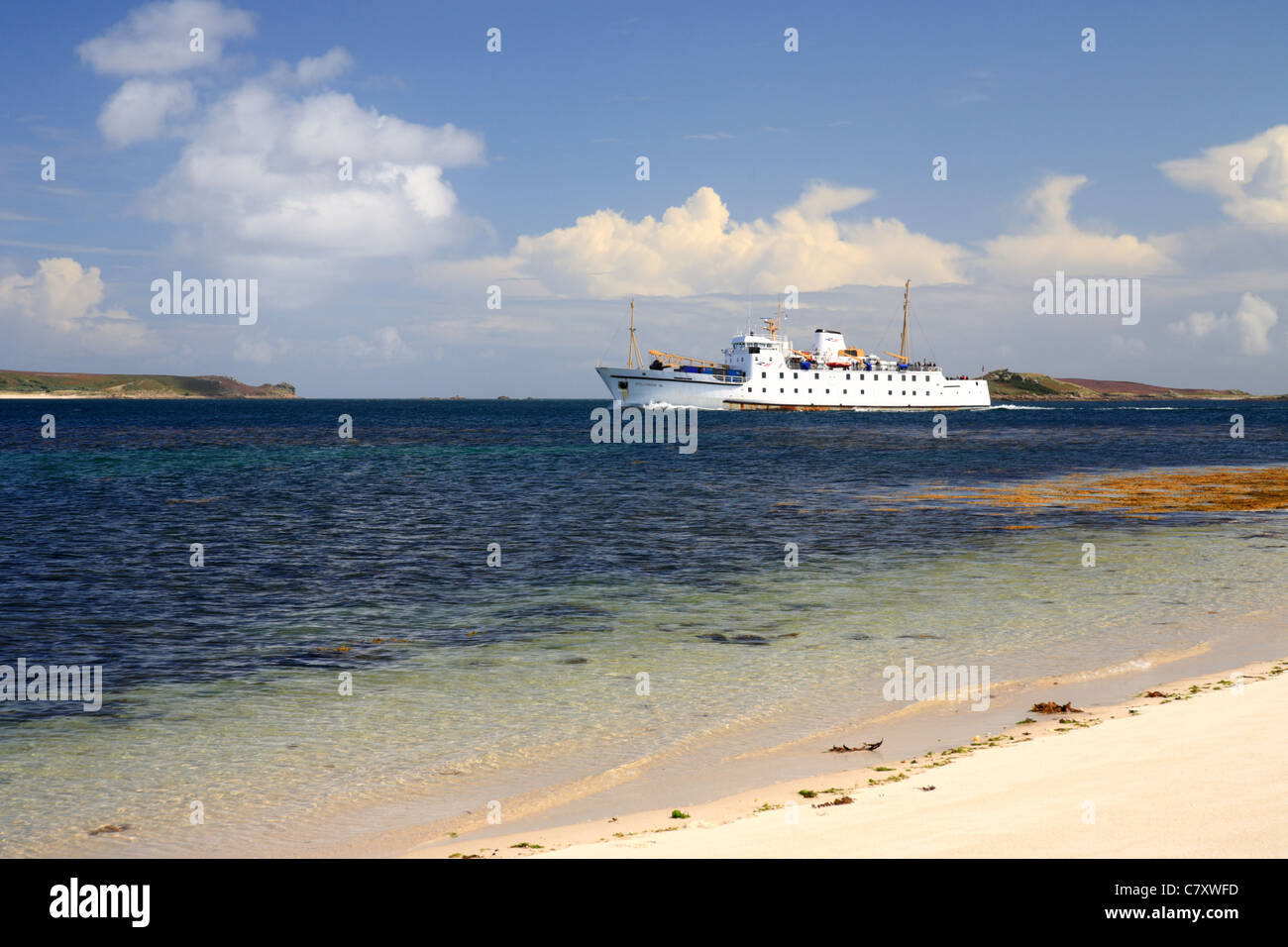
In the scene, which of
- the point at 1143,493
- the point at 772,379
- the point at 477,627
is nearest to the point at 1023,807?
the point at 477,627

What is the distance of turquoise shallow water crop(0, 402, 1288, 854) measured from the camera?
9.20 meters

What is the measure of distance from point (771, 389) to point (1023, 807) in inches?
4906

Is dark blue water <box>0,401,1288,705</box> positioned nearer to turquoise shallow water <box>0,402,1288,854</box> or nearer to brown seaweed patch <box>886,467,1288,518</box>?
turquoise shallow water <box>0,402,1288,854</box>

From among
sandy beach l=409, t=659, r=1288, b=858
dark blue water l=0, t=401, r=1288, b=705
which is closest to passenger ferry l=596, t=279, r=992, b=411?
dark blue water l=0, t=401, r=1288, b=705

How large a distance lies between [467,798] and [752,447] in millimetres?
64370

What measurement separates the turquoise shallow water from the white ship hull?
286ft

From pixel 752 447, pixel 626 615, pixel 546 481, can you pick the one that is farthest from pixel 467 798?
pixel 752 447

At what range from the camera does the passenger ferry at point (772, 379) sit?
127375 mm

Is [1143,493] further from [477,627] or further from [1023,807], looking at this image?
[1023,807]

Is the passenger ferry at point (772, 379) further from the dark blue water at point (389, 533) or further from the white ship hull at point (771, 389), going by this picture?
the dark blue water at point (389, 533)

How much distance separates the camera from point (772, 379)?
423 ft

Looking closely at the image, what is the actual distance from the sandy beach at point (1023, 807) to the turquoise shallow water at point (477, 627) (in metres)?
1.84
